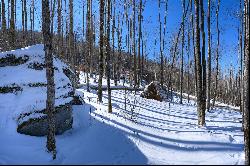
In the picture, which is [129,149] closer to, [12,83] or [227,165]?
[227,165]

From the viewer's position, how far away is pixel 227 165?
332 inches

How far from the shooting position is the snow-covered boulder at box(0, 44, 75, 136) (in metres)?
11.0

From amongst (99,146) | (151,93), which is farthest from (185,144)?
(151,93)

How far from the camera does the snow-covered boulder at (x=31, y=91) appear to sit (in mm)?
10992

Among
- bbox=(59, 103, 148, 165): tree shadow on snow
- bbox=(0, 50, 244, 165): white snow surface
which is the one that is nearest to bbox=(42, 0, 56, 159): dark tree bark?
bbox=(0, 50, 244, 165): white snow surface

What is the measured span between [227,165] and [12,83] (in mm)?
7926

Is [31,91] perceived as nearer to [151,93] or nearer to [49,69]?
[49,69]

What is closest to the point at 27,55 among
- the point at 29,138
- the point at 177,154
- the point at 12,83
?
the point at 12,83

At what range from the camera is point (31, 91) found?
39.8 feet

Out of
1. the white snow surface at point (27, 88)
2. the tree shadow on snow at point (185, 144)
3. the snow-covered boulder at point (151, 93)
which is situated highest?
the white snow surface at point (27, 88)

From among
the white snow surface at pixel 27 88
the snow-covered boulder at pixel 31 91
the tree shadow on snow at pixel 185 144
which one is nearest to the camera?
the tree shadow on snow at pixel 185 144

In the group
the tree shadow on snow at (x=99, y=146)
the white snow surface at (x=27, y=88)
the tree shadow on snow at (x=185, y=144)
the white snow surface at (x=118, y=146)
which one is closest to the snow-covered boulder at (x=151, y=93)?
the white snow surface at (x=118, y=146)

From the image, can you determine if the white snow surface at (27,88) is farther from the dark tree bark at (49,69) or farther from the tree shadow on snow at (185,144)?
the tree shadow on snow at (185,144)

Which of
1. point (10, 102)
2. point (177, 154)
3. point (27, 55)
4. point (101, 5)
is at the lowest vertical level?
point (177, 154)
